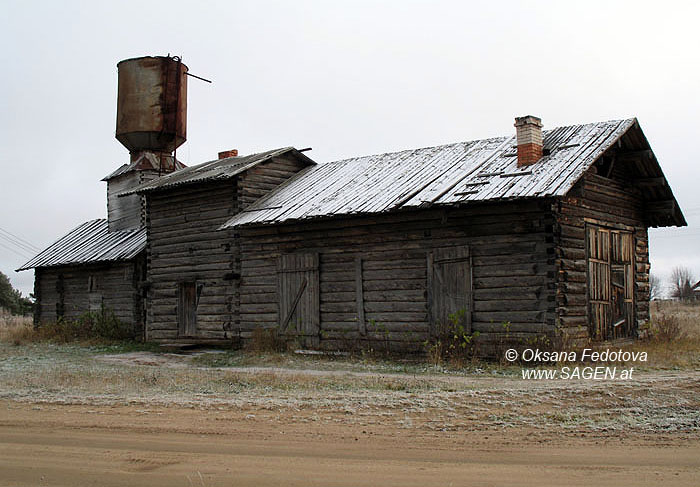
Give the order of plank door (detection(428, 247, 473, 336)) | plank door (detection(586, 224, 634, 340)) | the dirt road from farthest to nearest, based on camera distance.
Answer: plank door (detection(586, 224, 634, 340))
plank door (detection(428, 247, 473, 336))
the dirt road

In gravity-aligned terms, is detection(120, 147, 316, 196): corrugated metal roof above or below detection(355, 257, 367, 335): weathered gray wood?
above

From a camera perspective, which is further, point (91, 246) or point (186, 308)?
point (91, 246)

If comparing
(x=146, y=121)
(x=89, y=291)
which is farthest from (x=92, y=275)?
(x=146, y=121)

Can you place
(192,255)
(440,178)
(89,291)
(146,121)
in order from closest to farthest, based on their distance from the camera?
(440,178) < (192,255) < (89,291) < (146,121)

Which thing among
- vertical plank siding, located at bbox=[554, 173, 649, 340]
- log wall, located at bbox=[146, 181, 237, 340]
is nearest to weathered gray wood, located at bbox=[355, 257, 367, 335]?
log wall, located at bbox=[146, 181, 237, 340]

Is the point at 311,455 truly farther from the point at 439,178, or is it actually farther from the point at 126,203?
the point at 126,203

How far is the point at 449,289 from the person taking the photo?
16141 millimetres

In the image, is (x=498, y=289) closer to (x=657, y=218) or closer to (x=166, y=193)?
(x=657, y=218)

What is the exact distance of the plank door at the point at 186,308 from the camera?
21.6m

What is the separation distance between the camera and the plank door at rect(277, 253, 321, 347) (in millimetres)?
18281

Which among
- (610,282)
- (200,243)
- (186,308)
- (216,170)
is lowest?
(186,308)

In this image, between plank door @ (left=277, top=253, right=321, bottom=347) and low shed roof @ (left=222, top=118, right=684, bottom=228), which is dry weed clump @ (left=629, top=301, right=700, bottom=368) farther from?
plank door @ (left=277, top=253, right=321, bottom=347)

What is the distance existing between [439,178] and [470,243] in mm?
2438

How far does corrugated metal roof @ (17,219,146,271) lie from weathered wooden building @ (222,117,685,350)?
730 centimetres
